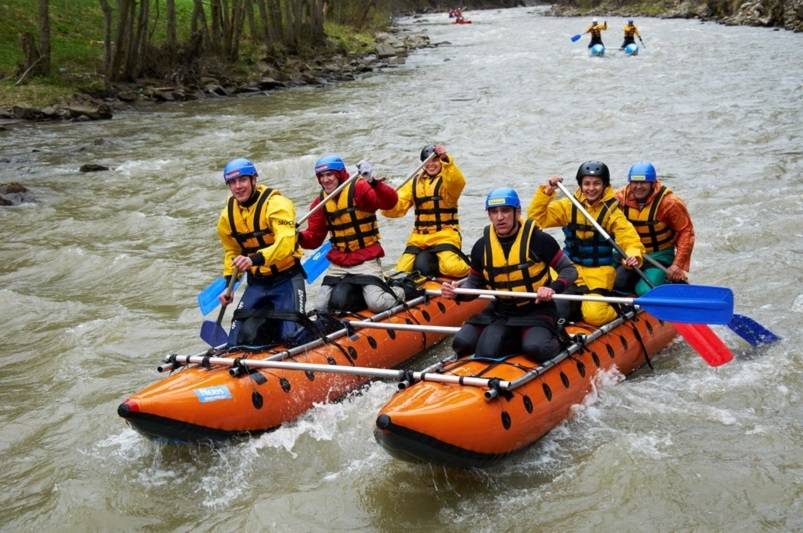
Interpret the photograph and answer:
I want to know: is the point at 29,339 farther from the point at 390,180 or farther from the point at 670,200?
the point at 390,180

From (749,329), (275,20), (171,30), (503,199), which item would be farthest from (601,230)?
(275,20)

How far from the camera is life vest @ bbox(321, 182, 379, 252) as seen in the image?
25.6 ft

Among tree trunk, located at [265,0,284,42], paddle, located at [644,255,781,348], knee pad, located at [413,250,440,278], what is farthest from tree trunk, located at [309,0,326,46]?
paddle, located at [644,255,781,348]

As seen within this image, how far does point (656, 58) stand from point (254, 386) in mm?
25782

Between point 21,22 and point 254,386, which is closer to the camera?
point 254,386

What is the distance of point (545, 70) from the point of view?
1148 inches

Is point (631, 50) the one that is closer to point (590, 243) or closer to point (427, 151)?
point (427, 151)

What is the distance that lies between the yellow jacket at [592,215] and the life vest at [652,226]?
41 centimetres

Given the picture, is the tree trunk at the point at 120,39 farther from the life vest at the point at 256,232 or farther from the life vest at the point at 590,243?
the life vest at the point at 590,243

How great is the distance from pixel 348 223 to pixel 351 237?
0.14 m

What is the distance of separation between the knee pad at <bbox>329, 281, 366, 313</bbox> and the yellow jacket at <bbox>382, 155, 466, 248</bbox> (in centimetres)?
94

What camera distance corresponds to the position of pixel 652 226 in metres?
7.95

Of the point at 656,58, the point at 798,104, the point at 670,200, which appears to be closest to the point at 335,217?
the point at 670,200

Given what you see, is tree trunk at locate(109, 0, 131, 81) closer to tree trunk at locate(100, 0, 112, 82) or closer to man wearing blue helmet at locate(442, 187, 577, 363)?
tree trunk at locate(100, 0, 112, 82)
